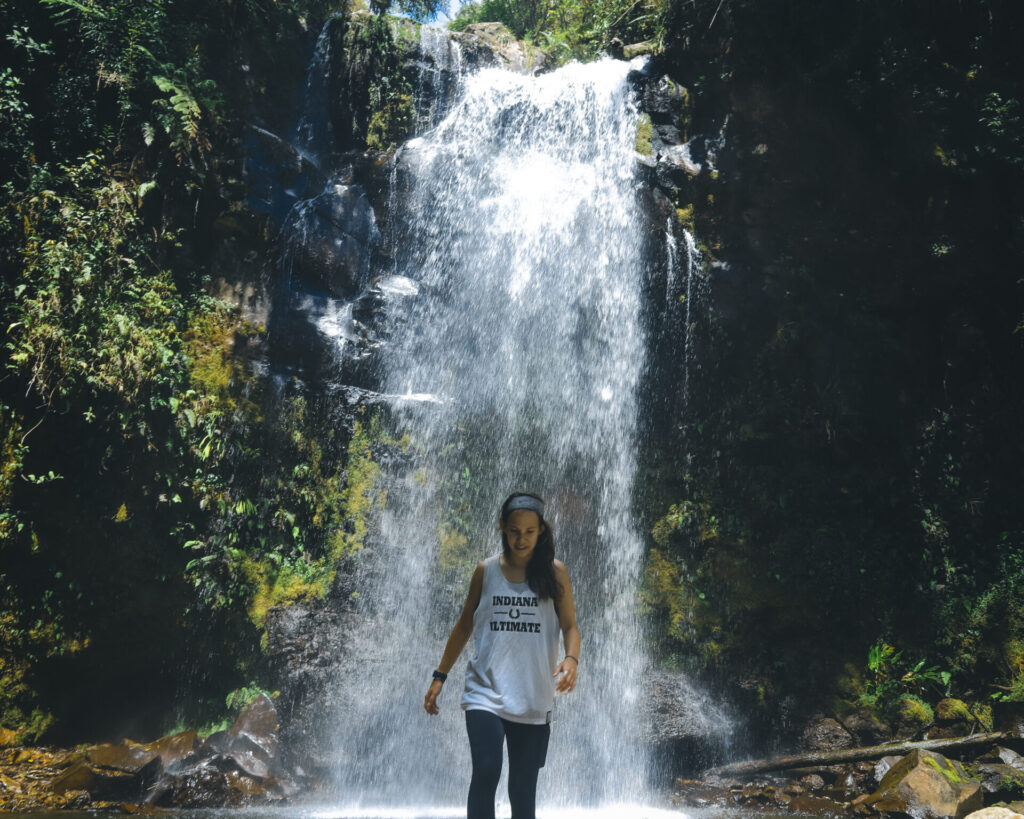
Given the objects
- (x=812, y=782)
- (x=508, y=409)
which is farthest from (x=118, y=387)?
(x=812, y=782)

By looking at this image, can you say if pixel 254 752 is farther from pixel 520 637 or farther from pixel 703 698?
pixel 520 637

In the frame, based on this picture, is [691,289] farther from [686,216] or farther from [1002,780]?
[1002,780]

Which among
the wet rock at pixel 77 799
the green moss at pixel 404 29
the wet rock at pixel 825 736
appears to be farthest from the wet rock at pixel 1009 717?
the green moss at pixel 404 29

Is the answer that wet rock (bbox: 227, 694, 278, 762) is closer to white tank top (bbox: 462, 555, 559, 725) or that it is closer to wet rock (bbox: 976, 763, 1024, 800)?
white tank top (bbox: 462, 555, 559, 725)

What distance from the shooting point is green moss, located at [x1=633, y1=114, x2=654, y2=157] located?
31.3 feet

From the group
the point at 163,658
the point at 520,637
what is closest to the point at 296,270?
the point at 163,658

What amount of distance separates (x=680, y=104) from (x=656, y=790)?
839cm

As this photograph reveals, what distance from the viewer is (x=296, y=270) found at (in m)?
9.20

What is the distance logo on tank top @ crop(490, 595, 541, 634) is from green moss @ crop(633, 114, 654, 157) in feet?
27.1

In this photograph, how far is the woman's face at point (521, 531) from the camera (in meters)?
2.58

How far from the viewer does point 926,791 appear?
5.27 metres

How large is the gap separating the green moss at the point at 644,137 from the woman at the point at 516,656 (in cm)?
804

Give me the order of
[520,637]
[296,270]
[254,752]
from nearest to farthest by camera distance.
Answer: [520,637]
[254,752]
[296,270]

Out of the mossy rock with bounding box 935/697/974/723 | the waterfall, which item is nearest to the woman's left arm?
the waterfall
